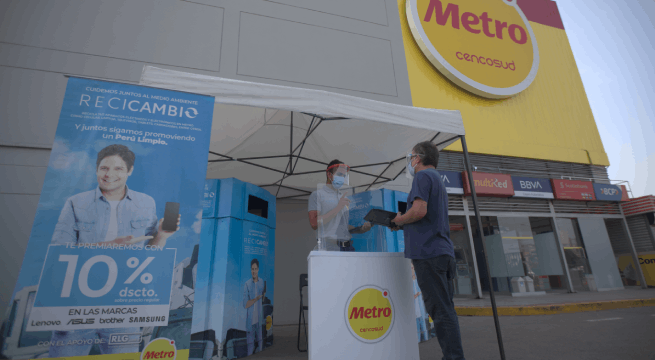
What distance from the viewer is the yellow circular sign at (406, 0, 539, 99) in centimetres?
975

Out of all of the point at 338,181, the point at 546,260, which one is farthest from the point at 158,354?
the point at 546,260

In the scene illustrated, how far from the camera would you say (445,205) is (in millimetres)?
2449

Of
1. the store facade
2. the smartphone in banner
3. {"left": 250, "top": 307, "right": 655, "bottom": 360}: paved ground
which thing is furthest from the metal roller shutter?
the smartphone in banner

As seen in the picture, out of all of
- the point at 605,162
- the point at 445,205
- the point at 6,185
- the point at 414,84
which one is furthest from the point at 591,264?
the point at 6,185

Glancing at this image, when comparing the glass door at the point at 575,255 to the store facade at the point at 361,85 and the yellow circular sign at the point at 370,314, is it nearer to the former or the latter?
the store facade at the point at 361,85

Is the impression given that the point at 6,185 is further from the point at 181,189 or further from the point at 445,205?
the point at 445,205

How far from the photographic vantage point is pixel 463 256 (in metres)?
9.21

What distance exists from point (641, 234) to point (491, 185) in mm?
6909

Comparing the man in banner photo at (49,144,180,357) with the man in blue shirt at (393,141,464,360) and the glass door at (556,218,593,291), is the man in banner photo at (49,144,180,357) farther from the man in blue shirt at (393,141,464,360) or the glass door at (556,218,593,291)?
the glass door at (556,218,593,291)

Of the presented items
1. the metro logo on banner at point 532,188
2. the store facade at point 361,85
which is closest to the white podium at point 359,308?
the store facade at point 361,85

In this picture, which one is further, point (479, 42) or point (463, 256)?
point (479, 42)

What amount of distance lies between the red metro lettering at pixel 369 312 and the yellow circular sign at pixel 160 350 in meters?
1.17

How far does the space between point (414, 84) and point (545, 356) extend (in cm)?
792

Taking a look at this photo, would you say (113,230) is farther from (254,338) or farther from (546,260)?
Result: (546,260)
